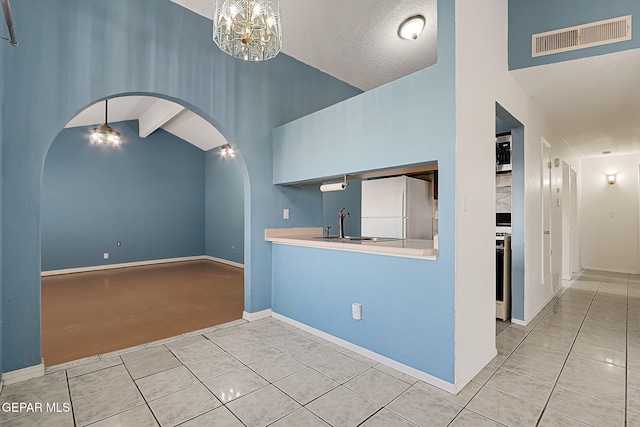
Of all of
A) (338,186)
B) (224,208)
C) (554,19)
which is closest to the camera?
(554,19)

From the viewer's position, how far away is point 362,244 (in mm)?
2664

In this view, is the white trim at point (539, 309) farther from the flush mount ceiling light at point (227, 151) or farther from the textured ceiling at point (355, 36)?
the flush mount ceiling light at point (227, 151)

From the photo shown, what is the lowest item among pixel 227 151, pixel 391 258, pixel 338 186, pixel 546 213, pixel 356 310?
pixel 356 310

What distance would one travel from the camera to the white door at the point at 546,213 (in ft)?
12.9

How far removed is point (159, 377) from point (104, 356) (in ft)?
2.36

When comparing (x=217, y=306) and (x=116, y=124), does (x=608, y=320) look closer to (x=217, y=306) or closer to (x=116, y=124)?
(x=217, y=306)

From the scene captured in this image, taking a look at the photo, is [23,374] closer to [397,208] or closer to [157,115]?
[397,208]

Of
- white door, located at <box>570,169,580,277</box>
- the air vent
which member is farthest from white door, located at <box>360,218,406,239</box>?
white door, located at <box>570,169,580,277</box>

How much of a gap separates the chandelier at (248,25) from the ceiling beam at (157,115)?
419cm

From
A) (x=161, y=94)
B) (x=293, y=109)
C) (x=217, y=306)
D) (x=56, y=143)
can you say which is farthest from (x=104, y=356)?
(x=56, y=143)

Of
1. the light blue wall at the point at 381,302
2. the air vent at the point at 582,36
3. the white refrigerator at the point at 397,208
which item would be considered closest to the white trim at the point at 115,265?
the white refrigerator at the point at 397,208

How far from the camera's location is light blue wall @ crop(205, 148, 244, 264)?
748 cm

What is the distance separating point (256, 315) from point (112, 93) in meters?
2.54

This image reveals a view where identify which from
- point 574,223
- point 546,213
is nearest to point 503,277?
point 546,213
